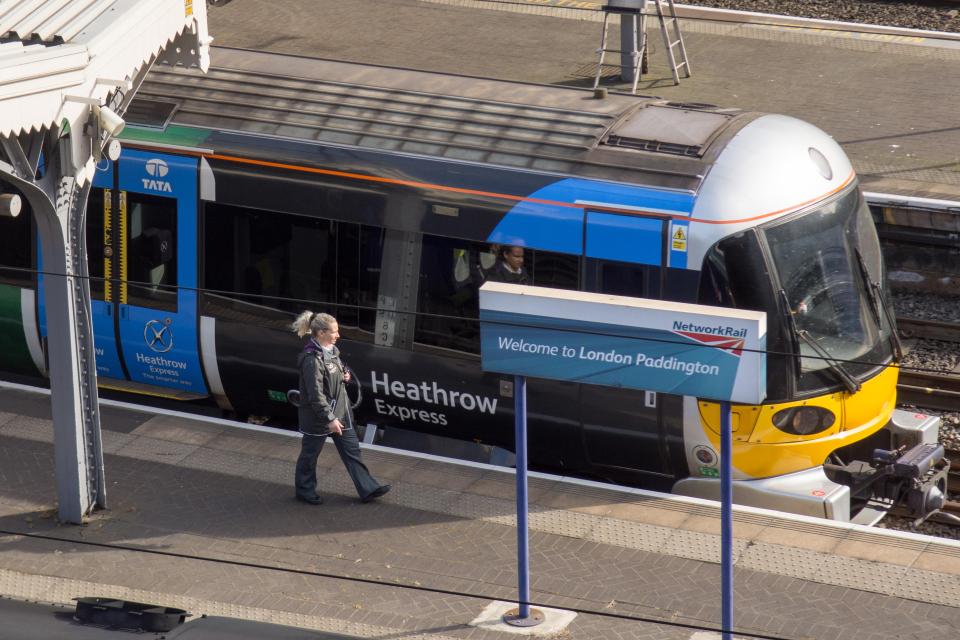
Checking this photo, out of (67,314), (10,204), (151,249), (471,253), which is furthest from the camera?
(151,249)

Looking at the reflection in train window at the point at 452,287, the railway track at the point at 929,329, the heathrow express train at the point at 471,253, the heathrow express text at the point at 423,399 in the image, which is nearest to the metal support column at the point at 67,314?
the heathrow express train at the point at 471,253

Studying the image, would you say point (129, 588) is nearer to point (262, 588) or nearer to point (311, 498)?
point (262, 588)

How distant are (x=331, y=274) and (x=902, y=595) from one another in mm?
4704

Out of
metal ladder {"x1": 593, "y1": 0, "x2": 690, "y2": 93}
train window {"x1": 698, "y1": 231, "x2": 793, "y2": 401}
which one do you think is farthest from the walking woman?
metal ladder {"x1": 593, "y1": 0, "x2": 690, "y2": 93}

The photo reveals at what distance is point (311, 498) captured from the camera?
10.2 m

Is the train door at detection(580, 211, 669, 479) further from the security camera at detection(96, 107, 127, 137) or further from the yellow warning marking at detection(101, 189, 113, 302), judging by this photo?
the yellow warning marking at detection(101, 189, 113, 302)

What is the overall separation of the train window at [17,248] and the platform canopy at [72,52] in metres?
2.47

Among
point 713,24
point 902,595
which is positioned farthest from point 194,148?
point 713,24

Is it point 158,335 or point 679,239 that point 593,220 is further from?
point 158,335

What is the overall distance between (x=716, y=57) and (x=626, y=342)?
14093 mm

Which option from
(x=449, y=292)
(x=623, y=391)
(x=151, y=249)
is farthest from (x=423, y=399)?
(x=151, y=249)

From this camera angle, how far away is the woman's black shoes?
10.2 m

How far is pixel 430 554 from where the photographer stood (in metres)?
9.55

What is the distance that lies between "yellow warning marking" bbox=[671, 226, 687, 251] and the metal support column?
3.90 m
